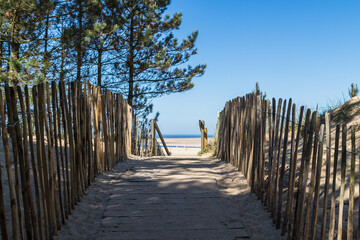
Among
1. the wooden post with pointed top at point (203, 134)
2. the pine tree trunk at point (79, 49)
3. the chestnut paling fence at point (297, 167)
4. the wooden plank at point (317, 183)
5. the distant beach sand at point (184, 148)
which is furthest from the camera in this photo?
the distant beach sand at point (184, 148)

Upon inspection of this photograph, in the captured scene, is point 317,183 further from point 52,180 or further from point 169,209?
point 52,180

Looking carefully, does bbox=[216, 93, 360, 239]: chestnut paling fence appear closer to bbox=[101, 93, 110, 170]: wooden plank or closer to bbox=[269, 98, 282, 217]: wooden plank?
bbox=[269, 98, 282, 217]: wooden plank

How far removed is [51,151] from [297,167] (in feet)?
11.1

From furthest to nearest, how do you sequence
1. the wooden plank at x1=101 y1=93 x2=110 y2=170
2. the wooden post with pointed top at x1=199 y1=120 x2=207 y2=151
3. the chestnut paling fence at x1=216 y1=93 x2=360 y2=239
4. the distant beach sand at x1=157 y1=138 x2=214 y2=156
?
the distant beach sand at x1=157 y1=138 x2=214 y2=156 < the wooden post with pointed top at x1=199 y1=120 x2=207 y2=151 < the wooden plank at x1=101 y1=93 x2=110 y2=170 < the chestnut paling fence at x1=216 y1=93 x2=360 y2=239

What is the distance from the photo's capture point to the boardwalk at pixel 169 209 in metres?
3.54

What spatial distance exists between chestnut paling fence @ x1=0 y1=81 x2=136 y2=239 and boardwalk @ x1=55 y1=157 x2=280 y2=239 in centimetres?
27

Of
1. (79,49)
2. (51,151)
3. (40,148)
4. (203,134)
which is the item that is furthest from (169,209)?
(79,49)

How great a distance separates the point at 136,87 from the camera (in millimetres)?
14750

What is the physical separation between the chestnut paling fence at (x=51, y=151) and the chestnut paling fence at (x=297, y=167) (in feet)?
7.48

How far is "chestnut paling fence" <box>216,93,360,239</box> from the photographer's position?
2549 mm

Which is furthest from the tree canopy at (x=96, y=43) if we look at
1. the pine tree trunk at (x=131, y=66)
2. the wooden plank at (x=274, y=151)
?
the wooden plank at (x=274, y=151)

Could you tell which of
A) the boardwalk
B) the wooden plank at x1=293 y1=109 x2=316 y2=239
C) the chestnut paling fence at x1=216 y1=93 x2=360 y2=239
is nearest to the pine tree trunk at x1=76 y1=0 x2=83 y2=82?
the chestnut paling fence at x1=216 y1=93 x2=360 y2=239

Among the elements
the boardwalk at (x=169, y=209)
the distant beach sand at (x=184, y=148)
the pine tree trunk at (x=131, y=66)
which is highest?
the pine tree trunk at (x=131, y=66)

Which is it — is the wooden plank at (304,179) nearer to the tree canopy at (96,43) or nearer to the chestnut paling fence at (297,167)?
the chestnut paling fence at (297,167)
